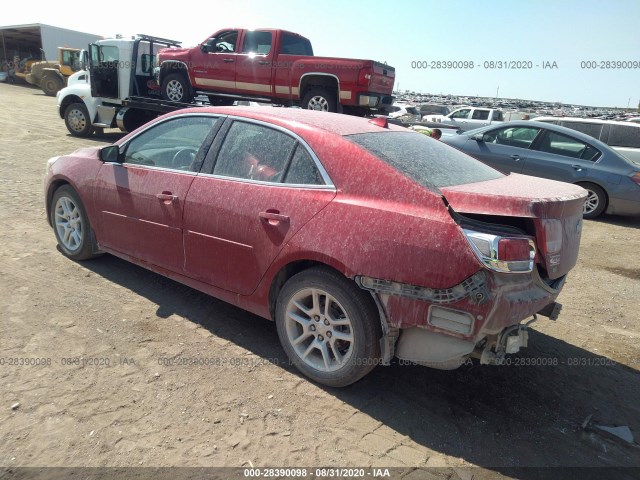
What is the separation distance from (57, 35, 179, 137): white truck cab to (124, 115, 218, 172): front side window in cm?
838

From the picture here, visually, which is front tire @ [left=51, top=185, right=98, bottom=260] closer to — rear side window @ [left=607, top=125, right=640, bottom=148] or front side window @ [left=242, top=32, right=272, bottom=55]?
front side window @ [left=242, top=32, right=272, bottom=55]

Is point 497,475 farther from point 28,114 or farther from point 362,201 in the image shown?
point 28,114

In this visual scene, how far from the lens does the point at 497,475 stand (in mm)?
2383

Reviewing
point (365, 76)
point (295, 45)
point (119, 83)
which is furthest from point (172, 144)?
point (119, 83)

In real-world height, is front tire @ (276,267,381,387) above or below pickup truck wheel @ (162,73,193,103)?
below

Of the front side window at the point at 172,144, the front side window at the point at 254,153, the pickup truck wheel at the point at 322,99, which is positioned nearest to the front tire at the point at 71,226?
the front side window at the point at 172,144

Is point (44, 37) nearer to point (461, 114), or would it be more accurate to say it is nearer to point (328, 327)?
point (461, 114)

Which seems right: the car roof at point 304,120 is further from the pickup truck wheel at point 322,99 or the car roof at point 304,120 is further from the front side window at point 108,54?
the front side window at point 108,54

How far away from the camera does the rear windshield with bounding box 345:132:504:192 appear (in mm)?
2833

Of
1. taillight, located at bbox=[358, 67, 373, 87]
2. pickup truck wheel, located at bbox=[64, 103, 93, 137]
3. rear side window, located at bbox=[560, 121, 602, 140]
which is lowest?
pickup truck wheel, located at bbox=[64, 103, 93, 137]

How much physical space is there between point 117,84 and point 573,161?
10.8 m

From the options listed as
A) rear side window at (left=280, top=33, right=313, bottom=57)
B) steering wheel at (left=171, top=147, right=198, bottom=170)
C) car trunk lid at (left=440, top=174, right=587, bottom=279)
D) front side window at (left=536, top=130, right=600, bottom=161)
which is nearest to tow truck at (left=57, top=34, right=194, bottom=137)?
rear side window at (left=280, top=33, right=313, bottom=57)

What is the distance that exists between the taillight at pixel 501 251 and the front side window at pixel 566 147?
22.6ft

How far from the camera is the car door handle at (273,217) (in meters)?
2.98
